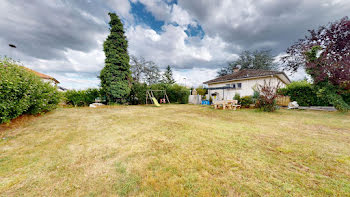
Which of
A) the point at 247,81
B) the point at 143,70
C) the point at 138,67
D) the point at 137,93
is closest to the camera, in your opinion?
the point at 137,93

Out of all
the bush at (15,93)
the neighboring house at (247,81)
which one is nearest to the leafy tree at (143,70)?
the neighboring house at (247,81)

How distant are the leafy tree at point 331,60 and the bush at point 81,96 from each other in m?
17.3

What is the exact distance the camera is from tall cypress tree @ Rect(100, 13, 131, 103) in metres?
10.3

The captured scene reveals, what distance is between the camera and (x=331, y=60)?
7.36m

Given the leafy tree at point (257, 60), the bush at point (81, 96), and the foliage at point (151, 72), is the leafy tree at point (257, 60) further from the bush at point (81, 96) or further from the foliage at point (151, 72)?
the bush at point (81, 96)

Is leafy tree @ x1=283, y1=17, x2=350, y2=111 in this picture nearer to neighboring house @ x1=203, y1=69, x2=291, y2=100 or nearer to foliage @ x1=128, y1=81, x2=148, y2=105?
neighboring house @ x1=203, y1=69, x2=291, y2=100

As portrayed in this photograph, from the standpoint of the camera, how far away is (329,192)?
1.30 m

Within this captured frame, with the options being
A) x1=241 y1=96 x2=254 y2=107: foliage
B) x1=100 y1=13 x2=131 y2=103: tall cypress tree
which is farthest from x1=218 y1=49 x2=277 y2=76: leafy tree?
x1=100 y1=13 x2=131 y2=103: tall cypress tree

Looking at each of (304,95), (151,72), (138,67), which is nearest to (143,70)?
(138,67)

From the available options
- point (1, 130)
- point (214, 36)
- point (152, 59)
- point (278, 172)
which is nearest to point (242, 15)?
point (214, 36)

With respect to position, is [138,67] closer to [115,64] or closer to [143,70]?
[143,70]

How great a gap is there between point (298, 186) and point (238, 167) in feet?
2.15

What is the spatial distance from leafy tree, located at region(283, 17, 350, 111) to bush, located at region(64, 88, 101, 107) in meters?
17.3

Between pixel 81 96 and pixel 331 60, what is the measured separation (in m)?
18.9
